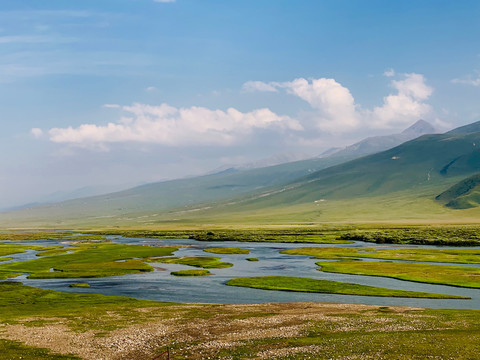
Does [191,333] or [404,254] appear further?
[404,254]

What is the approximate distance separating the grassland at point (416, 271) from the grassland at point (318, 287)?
11617mm

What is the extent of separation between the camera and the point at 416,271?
83.6 metres

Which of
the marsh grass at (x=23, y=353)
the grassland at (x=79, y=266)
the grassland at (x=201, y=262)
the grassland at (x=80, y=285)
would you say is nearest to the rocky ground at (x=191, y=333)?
the marsh grass at (x=23, y=353)

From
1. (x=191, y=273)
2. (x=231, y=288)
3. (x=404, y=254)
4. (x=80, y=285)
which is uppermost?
(x=80, y=285)

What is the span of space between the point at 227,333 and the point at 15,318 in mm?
25285

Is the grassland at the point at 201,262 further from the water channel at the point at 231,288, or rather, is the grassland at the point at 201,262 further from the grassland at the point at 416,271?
the grassland at the point at 416,271

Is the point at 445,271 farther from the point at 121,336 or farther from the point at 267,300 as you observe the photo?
the point at 121,336

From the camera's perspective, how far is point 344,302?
6016 centimetres

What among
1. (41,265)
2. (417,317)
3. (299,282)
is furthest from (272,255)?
(417,317)

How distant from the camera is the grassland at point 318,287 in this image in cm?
6341

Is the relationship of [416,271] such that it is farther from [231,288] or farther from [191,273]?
[191,273]

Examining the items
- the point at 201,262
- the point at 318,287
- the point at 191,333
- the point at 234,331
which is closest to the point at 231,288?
the point at 318,287

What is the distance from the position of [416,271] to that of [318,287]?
25.6 metres

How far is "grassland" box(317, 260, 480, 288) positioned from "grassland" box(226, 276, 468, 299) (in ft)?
38.1
